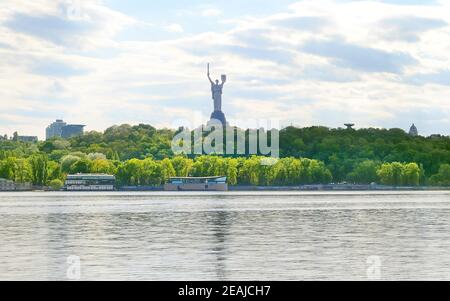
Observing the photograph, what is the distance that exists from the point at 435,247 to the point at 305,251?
6.85 m

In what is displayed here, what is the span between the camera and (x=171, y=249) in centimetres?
4550

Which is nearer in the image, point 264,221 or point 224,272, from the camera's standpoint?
point 224,272

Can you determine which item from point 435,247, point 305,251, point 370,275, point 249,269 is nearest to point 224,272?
point 249,269

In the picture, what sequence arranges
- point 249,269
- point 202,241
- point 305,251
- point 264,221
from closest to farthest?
point 249,269, point 305,251, point 202,241, point 264,221
